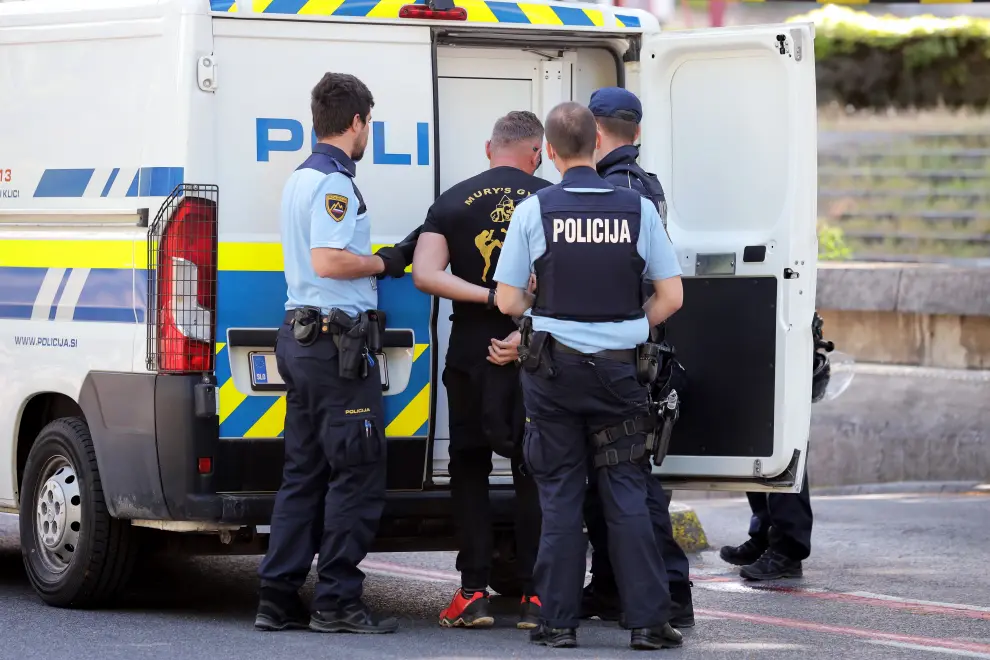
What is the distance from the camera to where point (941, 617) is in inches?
264

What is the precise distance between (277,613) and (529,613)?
892 millimetres

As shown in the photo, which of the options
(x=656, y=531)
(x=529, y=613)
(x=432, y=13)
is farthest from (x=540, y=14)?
(x=529, y=613)

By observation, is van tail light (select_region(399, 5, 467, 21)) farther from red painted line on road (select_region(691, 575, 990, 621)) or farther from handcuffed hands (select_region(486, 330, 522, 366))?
red painted line on road (select_region(691, 575, 990, 621))

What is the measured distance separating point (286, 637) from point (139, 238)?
1.45m

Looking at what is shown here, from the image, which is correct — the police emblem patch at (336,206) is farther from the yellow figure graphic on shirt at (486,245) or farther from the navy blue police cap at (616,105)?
the navy blue police cap at (616,105)

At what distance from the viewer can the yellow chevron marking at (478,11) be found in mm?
6422

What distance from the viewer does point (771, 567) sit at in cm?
774

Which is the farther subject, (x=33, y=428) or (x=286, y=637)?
(x=33, y=428)

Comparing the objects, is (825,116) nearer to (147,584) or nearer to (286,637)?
(147,584)

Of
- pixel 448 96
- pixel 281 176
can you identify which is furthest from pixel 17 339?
pixel 448 96

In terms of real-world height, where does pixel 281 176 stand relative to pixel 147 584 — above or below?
above

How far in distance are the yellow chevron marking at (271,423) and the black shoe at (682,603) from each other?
4.96 feet

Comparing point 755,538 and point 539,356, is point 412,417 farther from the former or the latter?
point 755,538

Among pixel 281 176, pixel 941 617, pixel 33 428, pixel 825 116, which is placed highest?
pixel 825 116
